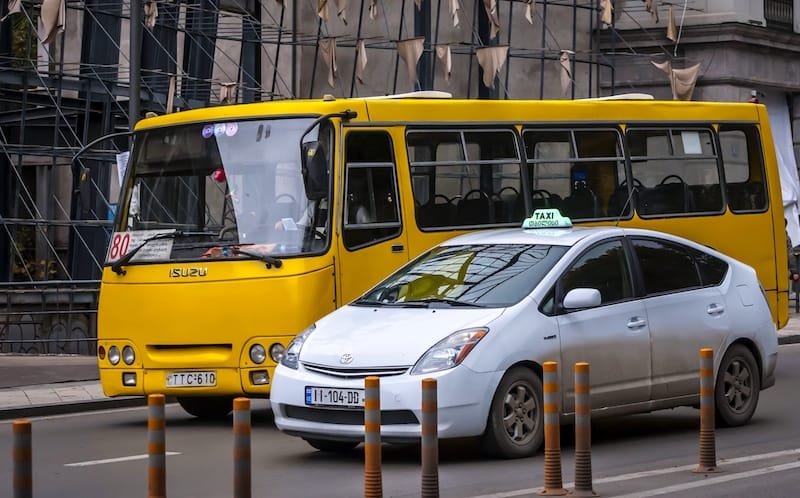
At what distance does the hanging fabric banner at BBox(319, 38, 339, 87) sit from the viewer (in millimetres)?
34531

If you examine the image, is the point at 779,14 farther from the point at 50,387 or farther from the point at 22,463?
the point at 22,463

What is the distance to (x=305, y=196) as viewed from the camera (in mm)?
14266

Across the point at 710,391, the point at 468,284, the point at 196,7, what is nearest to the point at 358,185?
the point at 468,284

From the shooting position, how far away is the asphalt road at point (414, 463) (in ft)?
33.0

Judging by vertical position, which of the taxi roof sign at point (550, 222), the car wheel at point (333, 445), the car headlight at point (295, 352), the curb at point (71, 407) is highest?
the taxi roof sign at point (550, 222)

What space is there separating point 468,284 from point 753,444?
2.36m

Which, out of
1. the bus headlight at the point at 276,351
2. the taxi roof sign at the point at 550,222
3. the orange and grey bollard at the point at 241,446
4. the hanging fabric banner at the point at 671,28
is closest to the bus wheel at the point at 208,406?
the bus headlight at the point at 276,351

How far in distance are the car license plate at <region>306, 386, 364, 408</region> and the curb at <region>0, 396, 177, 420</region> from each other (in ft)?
19.1

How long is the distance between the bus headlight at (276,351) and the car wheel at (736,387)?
11.7 ft

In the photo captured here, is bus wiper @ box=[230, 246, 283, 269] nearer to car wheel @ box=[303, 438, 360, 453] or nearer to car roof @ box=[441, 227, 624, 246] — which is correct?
car roof @ box=[441, 227, 624, 246]

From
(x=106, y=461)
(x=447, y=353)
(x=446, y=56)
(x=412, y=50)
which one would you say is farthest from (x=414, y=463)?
(x=446, y=56)

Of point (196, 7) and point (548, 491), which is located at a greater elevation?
point (196, 7)

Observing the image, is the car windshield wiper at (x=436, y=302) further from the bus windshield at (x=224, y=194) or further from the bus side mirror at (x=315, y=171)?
the bus windshield at (x=224, y=194)

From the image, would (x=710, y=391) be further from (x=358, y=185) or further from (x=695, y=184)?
(x=695, y=184)
